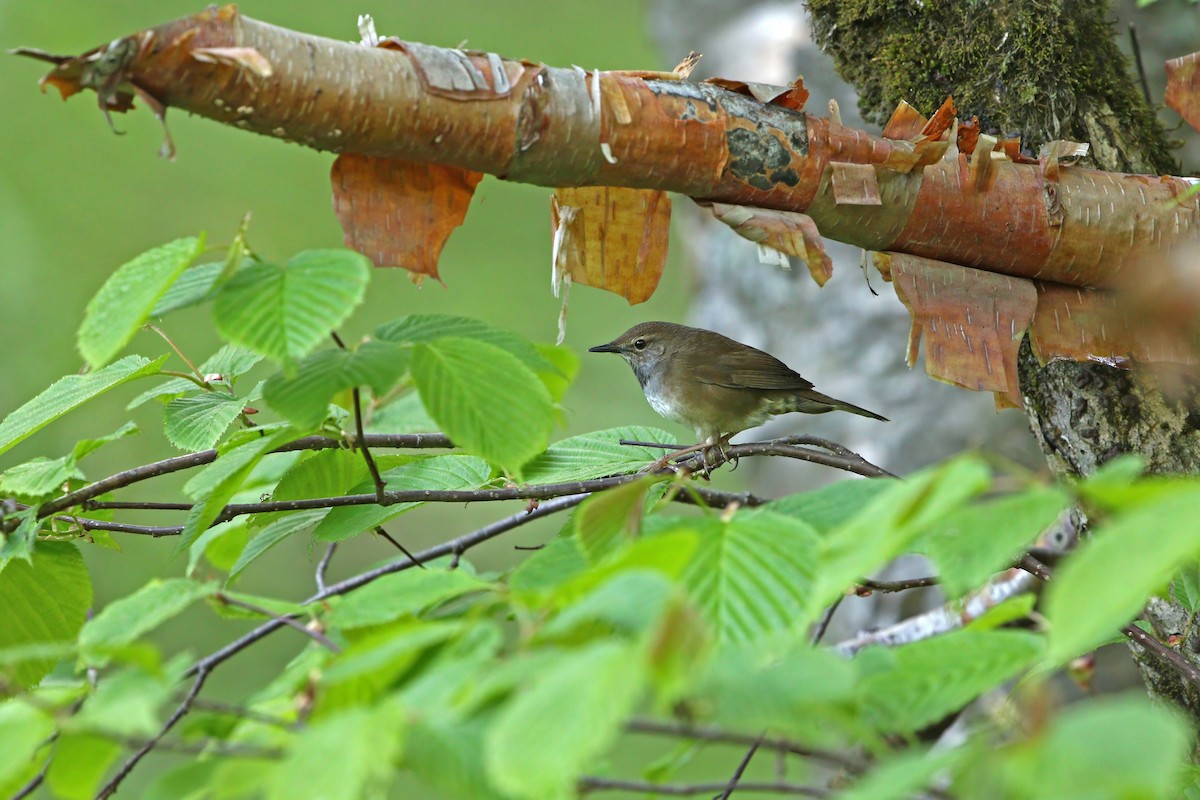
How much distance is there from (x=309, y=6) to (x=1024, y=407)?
6926 mm

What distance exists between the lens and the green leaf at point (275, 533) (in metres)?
1.76

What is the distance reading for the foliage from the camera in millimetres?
673

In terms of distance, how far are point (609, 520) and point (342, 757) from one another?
447 mm

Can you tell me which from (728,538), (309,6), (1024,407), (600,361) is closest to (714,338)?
(1024,407)

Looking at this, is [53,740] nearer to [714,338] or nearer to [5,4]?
[714,338]

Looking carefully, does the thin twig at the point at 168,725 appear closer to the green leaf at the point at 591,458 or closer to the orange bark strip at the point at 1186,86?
the green leaf at the point at 591,458

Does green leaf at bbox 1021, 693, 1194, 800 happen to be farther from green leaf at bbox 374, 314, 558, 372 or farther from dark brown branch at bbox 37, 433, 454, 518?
dark brown branch at bbox 37, 433, 454, 518

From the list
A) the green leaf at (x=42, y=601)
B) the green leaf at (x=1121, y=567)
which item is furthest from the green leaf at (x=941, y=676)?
the green leaf at (x=42, y=601)

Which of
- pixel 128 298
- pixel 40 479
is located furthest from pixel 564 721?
pixel 40 479

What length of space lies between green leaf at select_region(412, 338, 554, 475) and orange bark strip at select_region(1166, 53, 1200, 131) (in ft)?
4.46

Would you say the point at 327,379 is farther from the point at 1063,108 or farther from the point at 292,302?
the point at 1063,108

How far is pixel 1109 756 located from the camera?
62cm

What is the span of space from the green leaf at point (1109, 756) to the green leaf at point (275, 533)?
1369 millimetres

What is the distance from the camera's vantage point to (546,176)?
1671mm
